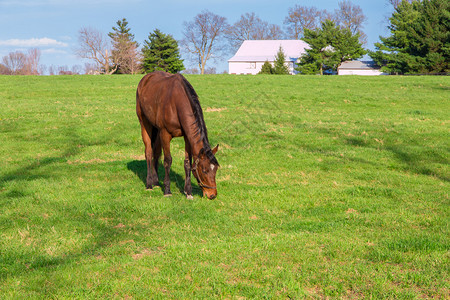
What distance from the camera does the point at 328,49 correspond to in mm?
63625

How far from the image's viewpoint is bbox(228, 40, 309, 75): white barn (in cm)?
8244

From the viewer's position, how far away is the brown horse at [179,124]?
748 centimetres

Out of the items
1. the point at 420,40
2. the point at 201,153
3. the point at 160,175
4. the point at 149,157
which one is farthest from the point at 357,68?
the point at 201,153

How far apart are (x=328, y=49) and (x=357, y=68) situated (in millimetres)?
9583

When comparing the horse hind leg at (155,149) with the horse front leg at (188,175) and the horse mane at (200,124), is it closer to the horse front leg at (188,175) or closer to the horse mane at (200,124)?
the horse front leg at (188,175)

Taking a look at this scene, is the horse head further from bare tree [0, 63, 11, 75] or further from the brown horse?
bare tree [0, 63, 11, 75]

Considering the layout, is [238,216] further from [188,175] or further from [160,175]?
[160,175]

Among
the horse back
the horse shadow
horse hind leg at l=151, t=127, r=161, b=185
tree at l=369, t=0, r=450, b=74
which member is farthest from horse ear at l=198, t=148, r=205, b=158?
tree at l=369, t=0, r=450, b=74

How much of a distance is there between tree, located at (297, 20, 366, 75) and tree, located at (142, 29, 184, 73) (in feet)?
70.9

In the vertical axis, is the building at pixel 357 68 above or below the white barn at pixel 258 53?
below

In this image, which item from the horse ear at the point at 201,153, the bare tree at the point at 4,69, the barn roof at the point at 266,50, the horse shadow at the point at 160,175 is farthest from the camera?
the bare tree at the point at 4,69

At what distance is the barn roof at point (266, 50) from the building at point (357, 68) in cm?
1380

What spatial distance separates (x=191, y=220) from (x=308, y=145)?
25.0 feet

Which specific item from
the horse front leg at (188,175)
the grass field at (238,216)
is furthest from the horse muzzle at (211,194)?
the horse front leg at (188,175)
